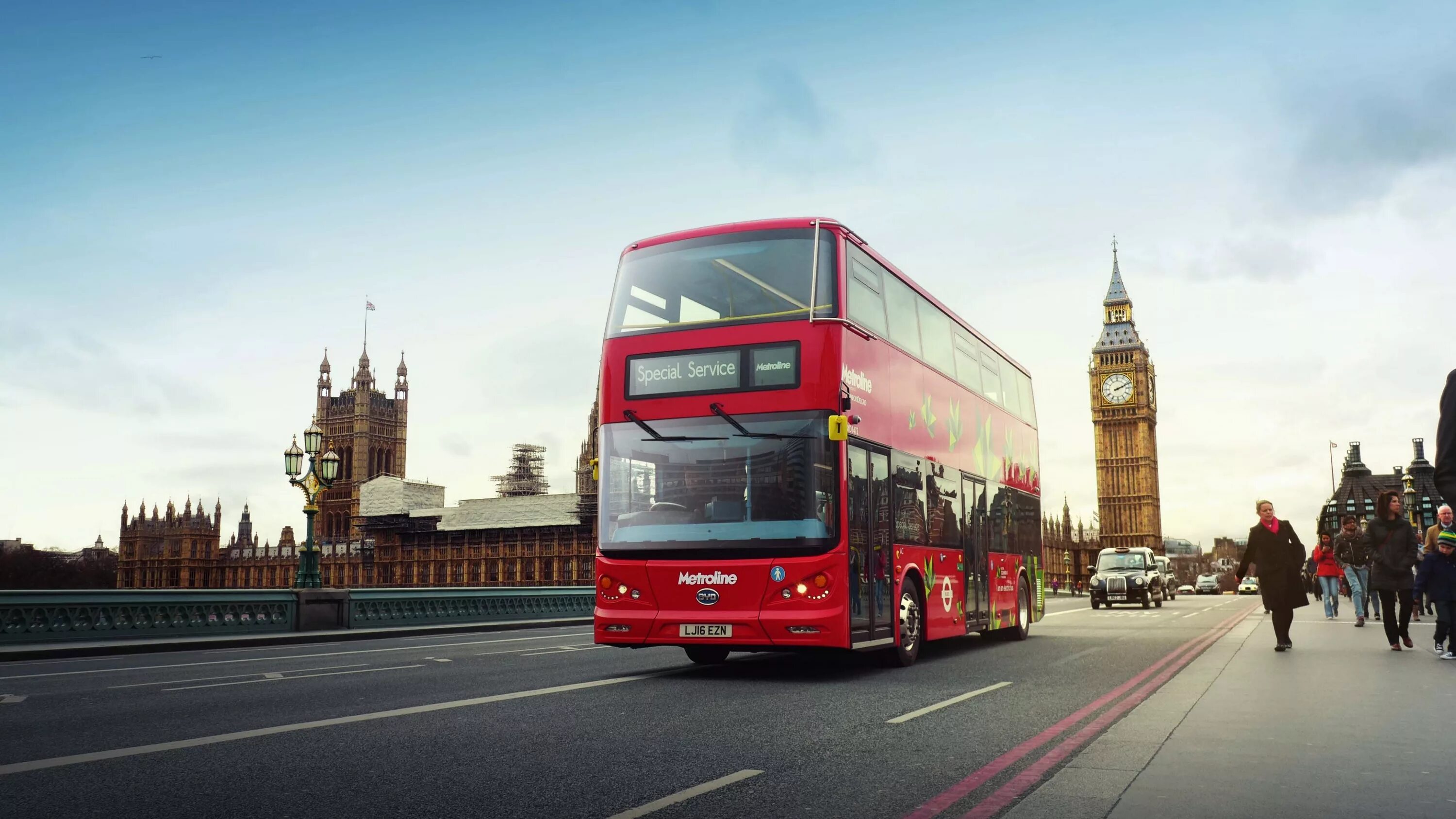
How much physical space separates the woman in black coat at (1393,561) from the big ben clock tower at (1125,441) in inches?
4822

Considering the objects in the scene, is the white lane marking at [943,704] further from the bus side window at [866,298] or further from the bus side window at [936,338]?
the bus side window at [936,338]

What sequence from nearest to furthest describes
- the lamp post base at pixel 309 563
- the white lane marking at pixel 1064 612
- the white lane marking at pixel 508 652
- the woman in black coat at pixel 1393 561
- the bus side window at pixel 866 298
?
the bus side window at pixel 866 298 → the woman in black coat at pixel 1393 561 → the white lane marking at pixel 508 652 → the lamp post base at pixel 309 563 → the white lane marking at pixel 1064 612

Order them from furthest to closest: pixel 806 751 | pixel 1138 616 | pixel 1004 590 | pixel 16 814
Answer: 1. pixel 1138 616
2. pixel 1004 590
3. pixel 806 751
4. pixel 16 814

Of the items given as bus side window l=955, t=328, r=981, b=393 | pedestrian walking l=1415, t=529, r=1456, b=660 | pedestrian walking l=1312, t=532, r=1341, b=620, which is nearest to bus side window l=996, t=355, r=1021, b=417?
bus side window l=955, t=328, r=981, b=393

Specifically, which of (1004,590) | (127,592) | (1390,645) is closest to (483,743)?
(1004,590)

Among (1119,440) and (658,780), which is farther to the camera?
(1119,440)

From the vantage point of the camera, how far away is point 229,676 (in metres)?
11.3

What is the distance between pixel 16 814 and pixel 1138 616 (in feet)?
81.0

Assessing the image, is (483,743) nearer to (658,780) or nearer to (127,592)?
(658,780)

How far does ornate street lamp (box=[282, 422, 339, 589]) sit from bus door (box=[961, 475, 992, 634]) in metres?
14.0

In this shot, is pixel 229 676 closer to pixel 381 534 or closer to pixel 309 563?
pixel 309 563

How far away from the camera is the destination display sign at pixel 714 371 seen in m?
10.1

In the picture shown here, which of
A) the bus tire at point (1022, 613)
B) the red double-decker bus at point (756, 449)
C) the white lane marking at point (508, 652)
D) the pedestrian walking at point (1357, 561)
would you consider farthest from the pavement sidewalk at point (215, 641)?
the pedestrian walking at point (1357, 561)

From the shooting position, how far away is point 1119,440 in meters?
133
